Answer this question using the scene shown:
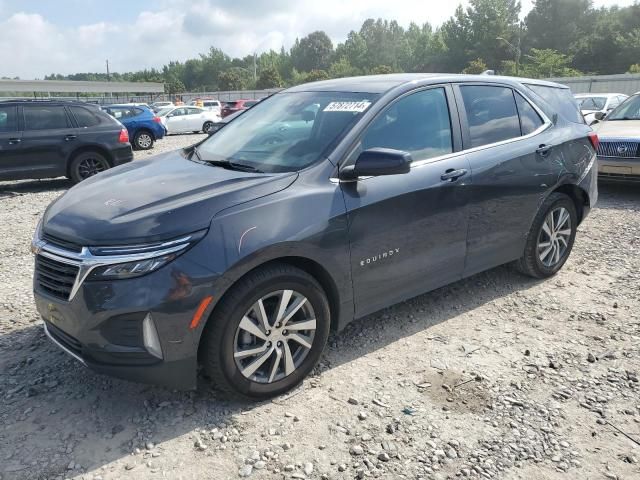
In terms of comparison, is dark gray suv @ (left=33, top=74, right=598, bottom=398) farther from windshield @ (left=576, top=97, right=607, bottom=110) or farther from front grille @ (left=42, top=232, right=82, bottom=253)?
windshield @ (left=576, top=97, right=607, bottom=110)

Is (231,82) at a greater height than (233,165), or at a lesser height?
greater

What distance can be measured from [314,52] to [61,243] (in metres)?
133

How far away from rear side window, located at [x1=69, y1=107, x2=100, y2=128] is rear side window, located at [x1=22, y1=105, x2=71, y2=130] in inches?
7.4

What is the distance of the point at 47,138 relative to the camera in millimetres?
9719

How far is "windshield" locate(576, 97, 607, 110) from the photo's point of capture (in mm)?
16062

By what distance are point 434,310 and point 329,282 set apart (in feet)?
4.64

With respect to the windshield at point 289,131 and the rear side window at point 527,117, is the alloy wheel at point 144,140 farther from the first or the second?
the rear side window at point 527,117

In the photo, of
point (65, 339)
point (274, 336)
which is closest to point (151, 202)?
point (65, 339)

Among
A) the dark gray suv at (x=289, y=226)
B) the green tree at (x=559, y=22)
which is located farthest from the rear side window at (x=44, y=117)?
the green tree at (x=559, y=22)

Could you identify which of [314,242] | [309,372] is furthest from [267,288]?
[309,372]

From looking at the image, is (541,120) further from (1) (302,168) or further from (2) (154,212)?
(2) (154,212)

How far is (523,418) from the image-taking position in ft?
9.45

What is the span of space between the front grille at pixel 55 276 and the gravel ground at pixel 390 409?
72cm

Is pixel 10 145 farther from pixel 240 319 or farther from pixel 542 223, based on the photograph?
pixel 542 223
